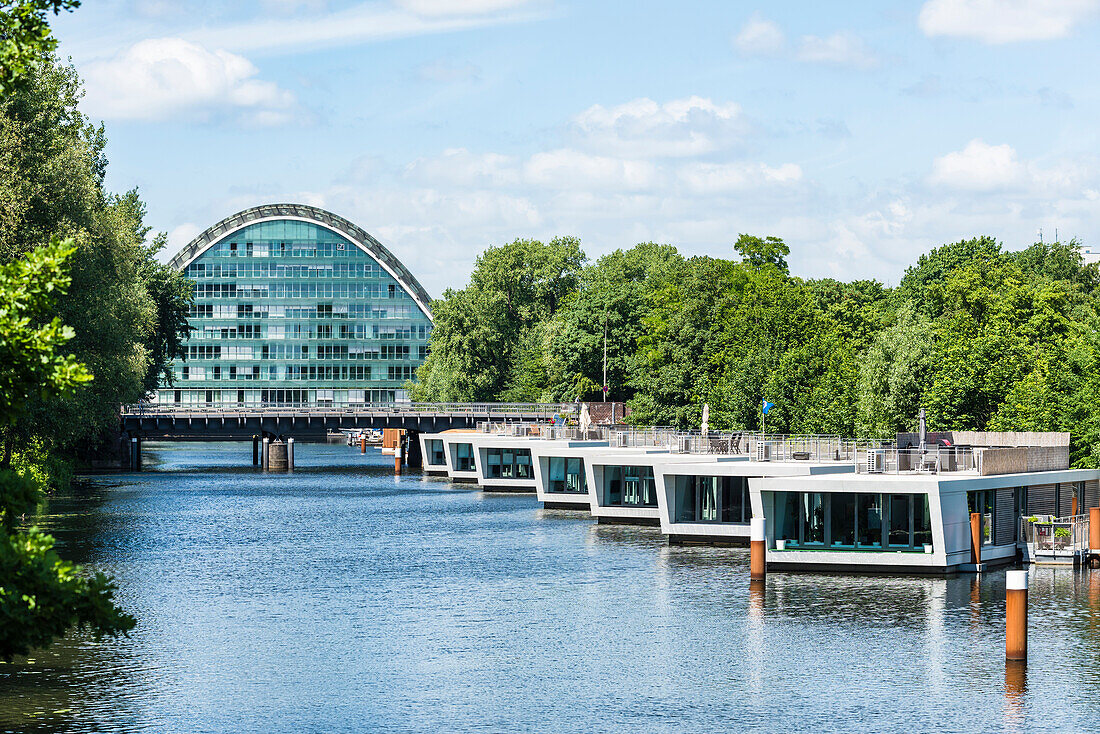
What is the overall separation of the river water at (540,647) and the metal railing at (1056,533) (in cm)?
213

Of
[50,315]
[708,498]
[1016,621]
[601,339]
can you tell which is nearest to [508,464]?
[601,339]

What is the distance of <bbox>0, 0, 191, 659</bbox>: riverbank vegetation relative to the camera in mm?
21297

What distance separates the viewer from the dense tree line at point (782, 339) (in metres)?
82.4

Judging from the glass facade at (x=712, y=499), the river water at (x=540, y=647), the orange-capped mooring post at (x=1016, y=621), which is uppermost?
the glass facade at (x=712, y=499)

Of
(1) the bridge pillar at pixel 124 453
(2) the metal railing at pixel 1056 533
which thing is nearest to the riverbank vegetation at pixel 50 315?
(1) the bridge pillar at pixel 124 453

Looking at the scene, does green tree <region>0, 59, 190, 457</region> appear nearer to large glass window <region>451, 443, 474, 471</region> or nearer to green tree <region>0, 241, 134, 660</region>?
green tree <region>0, 241, 134, 660</region>

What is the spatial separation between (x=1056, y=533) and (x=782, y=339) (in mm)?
51909

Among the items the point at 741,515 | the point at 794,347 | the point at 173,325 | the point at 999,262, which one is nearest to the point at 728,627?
the point at 741,515

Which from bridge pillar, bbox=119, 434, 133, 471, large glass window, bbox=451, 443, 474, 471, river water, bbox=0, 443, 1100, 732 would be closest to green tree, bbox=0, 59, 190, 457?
river water, bbox=0, 443, 1100, 732

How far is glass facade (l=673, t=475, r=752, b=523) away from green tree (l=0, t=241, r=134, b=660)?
47064 millimetres

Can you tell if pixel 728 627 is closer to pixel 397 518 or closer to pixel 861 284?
pixel 397 518

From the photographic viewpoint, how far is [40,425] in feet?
214

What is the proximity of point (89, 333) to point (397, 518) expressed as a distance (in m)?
25.3

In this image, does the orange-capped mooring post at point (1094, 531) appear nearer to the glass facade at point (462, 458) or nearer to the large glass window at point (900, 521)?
the large glass window at point (900, 521)
